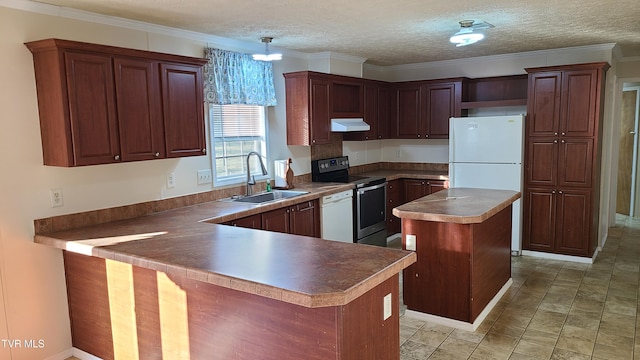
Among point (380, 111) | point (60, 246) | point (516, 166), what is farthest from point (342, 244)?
point (380, 111)

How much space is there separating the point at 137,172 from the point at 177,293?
4.68 ft

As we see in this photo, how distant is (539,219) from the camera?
5.30 m

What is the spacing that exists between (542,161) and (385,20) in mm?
2761

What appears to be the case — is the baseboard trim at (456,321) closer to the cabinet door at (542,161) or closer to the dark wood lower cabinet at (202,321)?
the dark wood lower cabinet at (202,321)

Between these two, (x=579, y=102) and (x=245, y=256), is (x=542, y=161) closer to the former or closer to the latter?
(x=579, y=102)

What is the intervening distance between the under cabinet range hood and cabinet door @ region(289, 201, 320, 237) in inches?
41.5

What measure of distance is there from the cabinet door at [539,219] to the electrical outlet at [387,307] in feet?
12.0

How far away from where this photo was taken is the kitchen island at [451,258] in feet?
11.2

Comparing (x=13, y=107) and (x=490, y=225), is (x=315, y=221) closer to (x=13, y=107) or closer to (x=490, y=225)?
(x=490, y=225)

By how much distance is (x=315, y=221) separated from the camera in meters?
4.62

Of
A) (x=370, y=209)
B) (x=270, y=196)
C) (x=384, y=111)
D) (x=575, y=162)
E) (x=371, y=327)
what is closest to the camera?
(x=371, y=327)

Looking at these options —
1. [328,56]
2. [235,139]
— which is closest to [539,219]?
[328,56]

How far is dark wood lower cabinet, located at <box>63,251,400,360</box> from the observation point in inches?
80.6

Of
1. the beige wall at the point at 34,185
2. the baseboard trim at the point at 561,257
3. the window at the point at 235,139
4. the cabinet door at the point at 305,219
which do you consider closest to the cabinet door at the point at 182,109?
the beige wall at the point at 34,185
